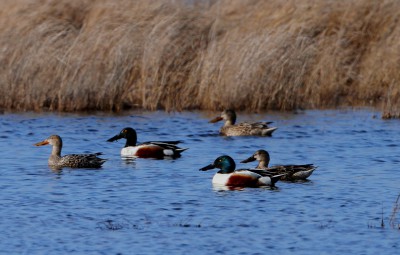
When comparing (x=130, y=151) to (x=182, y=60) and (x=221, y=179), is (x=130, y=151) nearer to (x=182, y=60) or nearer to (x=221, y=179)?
(x=221, y=179)

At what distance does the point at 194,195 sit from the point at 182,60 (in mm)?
9250

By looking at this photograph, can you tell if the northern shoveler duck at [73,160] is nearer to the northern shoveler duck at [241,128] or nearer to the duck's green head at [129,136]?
the duck's green head at [129,136]

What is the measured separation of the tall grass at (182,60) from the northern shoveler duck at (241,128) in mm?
1369

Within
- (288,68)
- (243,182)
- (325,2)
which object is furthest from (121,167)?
(325,2)

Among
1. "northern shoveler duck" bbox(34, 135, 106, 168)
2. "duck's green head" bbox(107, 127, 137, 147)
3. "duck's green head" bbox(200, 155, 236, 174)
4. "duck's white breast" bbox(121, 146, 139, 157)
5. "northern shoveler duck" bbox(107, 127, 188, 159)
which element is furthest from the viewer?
"duck's green head" bbox(107, 127, 137, 147)

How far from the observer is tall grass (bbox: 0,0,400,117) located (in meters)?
20.9

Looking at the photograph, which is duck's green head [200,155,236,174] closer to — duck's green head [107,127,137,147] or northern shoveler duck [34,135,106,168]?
northern shoveler duck [34,135,106,168]

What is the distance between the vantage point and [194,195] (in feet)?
42.1

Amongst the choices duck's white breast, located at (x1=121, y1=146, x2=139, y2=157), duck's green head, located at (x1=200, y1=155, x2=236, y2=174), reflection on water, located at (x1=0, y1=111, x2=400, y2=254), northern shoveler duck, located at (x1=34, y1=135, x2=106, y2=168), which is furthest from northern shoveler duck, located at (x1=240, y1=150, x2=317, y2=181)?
duck's white breast, located at (x1=121, y1=146, x2=139, y2=157)

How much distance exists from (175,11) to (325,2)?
3.56 meters

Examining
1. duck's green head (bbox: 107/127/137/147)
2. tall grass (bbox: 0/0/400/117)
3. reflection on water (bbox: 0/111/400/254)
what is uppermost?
tall grass (bbox: 0/0/400/117)

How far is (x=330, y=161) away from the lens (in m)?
15.9

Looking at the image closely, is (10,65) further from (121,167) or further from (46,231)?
(46,231)

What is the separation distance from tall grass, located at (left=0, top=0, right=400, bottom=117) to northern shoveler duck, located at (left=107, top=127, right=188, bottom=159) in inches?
163
